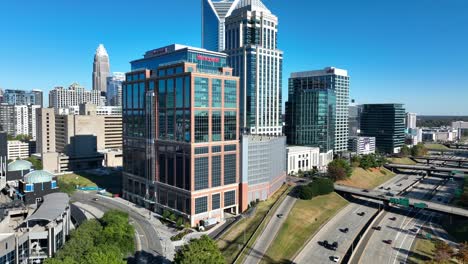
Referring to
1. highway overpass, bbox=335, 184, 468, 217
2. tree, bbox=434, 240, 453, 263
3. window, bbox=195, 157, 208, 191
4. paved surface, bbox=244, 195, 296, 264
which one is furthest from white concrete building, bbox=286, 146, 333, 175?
tree, bbox=434, 240, 453, 263

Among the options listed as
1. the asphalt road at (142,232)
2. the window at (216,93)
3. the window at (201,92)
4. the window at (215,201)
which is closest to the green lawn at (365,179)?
the window at (215,201)

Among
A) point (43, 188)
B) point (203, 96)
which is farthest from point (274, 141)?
point (43, 188)

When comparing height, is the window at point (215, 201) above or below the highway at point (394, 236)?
above

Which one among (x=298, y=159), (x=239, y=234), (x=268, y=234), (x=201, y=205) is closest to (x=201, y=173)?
(x=201, y=205)

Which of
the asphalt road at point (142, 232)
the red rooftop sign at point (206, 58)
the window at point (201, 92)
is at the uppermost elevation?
the red rooftop sign at point (206, 58)

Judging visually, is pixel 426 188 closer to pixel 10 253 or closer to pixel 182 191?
pixel 182 191

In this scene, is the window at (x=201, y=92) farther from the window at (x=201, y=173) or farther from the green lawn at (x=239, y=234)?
the green lawn at (x=239, y=234)
